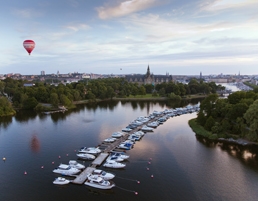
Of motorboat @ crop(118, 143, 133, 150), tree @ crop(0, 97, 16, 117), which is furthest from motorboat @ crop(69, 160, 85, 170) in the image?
tree @ crop(0, 97, 16, 117)

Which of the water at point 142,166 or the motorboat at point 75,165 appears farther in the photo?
the motorboat at point 75,165

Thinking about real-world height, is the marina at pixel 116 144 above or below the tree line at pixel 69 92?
below

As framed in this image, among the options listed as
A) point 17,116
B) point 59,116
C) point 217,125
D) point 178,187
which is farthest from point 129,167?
point 17,116

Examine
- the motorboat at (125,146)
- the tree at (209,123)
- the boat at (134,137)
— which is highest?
the tree at (209,123)

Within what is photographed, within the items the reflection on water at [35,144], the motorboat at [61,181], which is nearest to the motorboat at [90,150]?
the reflection on water at [35,144]

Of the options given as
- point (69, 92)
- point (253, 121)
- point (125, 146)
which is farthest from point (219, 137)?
point (69, 92)

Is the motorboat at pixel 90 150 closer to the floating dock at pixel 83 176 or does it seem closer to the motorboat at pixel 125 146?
the motorboat at pixel 125 146

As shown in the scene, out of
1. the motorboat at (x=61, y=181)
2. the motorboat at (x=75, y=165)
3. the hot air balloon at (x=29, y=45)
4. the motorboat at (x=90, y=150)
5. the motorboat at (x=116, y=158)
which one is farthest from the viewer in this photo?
the hot air balloon at (x=29, y=45)

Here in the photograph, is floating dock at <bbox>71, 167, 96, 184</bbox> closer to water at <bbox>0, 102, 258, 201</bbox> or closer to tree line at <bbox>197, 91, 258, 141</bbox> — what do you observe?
water at <bbox>0, 102, 258, 201</bbox>
